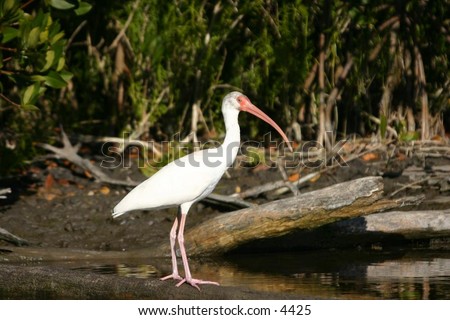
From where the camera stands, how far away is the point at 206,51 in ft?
42.2

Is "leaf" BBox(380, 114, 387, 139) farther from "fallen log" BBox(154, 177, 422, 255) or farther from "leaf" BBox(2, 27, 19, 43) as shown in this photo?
"leaf" BBox(2, 27, 19, 43)

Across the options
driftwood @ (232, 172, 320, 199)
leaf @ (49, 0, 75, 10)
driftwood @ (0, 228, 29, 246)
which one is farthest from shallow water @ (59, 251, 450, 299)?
leaf @ (49, 0, 75, 10)

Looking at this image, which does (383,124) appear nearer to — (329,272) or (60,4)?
(329,272)

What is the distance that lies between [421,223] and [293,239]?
4.07ft

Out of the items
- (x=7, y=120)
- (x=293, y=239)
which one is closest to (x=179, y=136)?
(x=7, y=120)

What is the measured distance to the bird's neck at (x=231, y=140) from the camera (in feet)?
27.7

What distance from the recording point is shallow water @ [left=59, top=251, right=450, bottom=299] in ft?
25.0

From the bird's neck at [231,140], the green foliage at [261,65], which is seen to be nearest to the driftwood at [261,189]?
the green foliage at [261,65]

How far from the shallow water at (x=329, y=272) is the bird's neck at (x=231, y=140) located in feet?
3.38

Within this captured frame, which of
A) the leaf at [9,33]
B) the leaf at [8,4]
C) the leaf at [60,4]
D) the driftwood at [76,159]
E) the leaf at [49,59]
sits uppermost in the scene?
the leaf at [8,4]

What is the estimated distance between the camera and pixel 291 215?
28.5 ft

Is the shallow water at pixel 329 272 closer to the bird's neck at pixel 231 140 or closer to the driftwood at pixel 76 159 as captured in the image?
the bird's neck at pixel 231 140

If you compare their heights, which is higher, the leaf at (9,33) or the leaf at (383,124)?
the leaf at (9,33)
